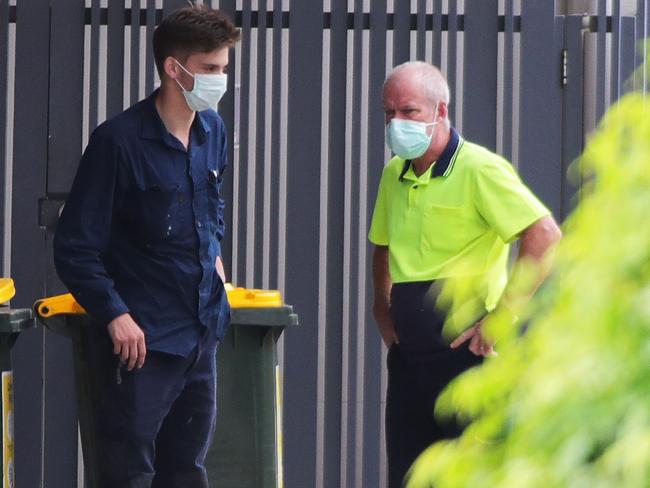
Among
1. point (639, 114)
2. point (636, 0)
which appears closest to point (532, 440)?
point (639, 114)

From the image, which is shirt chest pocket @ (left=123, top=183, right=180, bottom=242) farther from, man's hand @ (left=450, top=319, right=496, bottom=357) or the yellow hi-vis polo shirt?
man's hand @ (left=450, top=319, right=496, bottom=357)

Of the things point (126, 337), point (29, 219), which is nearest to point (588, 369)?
point (126, 337)

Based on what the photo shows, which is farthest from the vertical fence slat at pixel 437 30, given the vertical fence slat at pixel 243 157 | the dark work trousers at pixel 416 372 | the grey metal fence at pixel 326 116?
the dark work trousers at pixel 416 372

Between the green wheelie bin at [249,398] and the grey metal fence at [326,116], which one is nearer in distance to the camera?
the green wheelie bin at [249,398]

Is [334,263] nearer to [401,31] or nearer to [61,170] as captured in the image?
[401,31]

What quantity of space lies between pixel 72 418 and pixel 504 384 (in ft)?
17.7

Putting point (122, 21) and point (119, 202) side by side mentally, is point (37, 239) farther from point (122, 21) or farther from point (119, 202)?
point (119, 202)

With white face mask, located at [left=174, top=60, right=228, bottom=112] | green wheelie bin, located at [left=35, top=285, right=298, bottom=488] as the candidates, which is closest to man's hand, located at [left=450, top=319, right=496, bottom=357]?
green wheelie bin, located at [left=35, top=285, right=298, bottom=488]

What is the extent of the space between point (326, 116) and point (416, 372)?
2242mm

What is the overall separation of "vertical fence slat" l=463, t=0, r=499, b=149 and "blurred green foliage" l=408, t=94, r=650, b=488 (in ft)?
17.6

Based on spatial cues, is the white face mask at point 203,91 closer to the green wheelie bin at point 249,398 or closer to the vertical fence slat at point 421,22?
the green wheelie bin at point 249,398

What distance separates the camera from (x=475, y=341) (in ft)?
15.2

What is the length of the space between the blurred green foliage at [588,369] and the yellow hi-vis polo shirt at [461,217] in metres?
3.19

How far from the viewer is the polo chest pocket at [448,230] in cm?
473
